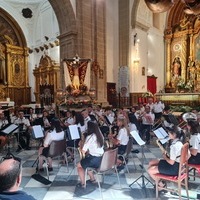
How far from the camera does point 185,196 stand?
13.9 ft

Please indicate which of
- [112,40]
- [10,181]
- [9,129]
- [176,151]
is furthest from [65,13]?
[10,181]

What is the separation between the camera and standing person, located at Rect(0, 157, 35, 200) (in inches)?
72.3

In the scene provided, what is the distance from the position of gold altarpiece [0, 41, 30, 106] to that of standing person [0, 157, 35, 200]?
18.2 metres

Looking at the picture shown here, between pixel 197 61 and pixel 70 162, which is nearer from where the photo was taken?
pixel 70 162

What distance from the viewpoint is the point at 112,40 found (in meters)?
16.5

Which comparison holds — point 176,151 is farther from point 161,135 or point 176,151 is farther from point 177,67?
point 177,67

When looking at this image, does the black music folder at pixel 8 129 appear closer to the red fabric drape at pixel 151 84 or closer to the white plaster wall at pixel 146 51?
the white plaster wall at pixel 146 51

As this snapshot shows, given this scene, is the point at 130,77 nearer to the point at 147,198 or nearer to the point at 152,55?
the point at 152,55

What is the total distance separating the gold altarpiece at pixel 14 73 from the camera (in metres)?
19.5

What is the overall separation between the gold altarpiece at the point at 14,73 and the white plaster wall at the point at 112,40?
8381mm

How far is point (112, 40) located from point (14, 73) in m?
9.16

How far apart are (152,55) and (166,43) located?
7.63ft

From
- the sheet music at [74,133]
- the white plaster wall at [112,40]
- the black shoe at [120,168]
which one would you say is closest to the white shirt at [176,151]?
the black shoe at [120,168]

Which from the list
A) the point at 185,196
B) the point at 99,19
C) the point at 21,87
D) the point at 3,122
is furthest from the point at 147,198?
the point at 21,87
